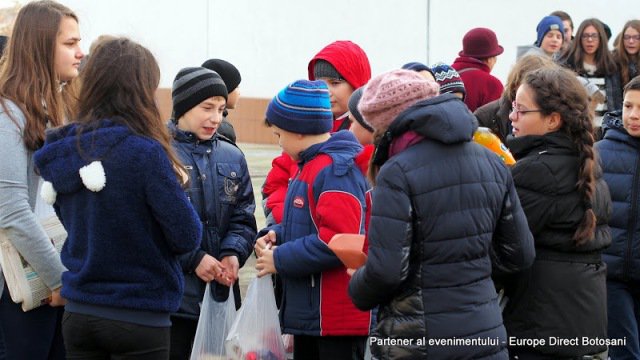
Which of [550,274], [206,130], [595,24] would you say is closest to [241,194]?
[206,130]

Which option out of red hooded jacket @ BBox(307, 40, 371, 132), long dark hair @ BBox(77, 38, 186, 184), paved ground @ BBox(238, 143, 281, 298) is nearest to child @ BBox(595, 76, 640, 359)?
red hooded jacket @ BBox(307, 40, 371, 132)

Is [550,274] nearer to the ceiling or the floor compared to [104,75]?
nearer to the floor

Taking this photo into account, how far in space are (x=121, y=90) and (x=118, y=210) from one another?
45cm

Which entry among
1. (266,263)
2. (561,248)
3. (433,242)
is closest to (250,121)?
(266,263)

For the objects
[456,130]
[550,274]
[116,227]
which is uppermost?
[456,130]

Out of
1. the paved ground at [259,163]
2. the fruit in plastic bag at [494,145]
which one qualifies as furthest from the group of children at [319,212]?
the paved ground at [259,163]

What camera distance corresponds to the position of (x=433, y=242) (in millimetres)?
3242

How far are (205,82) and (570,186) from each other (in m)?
1.76

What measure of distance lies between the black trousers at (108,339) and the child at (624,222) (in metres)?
2.37

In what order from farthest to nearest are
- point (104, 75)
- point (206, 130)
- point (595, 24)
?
1. point (595, 24)
2. point (206, 130)
3. point (104, 75)

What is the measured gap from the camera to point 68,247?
3.54 meters

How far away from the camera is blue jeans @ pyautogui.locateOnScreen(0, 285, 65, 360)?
394 centimetres

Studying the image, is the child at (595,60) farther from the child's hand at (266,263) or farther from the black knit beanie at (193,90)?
the child's hand at (266,263)

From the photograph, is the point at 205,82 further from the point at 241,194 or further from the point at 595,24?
the point at 595,24
